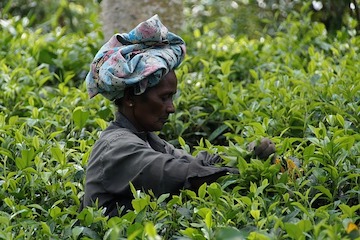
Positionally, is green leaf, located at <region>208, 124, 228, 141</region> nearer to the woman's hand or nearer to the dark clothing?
the dark clothing

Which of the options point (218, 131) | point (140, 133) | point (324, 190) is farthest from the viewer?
point (218, 131)

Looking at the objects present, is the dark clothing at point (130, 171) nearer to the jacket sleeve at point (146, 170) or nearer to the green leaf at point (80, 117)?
the jacket sleeve at point (146, 170)

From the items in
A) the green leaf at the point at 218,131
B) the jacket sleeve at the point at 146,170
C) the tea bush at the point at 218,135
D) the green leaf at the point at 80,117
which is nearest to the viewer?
the tea bush at the point at 218,135

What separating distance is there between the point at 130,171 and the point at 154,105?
16.6 inches

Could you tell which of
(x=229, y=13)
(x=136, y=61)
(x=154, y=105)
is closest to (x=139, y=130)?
(x=154, y=105)

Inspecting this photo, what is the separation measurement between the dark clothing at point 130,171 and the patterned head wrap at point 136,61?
0.21 meters

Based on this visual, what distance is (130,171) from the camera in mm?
3648

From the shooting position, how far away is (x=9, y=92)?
17.2ft

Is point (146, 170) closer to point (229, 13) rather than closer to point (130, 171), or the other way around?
point (130, 171)

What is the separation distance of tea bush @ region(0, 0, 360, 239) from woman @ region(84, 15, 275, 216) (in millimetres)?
78

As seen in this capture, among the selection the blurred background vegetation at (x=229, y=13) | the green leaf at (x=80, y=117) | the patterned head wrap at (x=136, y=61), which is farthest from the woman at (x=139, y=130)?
the blurred background vegetation at (x=229, y=13)

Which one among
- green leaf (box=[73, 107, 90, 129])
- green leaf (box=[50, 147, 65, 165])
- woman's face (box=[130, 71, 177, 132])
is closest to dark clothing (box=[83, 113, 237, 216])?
woman's face (box=[130, 71, 177, 132])

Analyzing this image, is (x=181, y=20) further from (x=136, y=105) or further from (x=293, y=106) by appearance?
(x=136, y=105)

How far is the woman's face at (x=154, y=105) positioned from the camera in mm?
3943
